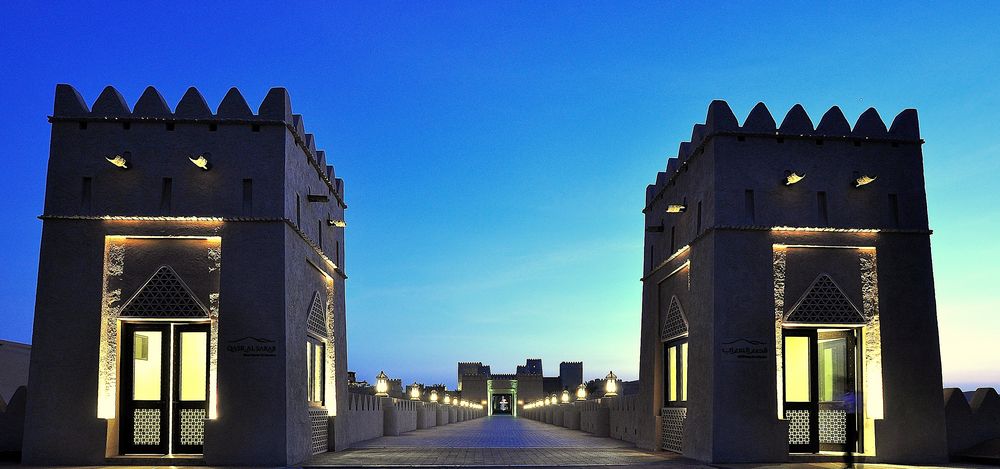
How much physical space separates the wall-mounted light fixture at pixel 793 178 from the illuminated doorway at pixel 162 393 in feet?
31.1

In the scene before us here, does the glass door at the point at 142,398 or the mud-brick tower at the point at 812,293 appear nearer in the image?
the glass door at the point at 142,398

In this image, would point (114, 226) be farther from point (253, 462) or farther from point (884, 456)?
point (884, 456)

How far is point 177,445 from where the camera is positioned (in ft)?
44.4

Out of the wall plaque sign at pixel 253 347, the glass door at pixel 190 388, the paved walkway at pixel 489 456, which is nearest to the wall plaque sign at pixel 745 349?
the paved walkway at pixel 489 456

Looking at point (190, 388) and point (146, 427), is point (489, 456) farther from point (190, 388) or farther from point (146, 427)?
point (146, 427)

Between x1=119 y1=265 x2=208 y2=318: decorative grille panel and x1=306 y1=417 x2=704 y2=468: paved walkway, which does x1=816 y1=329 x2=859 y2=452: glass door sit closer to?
x1=306 y1=417 x2=704 y2=468: paved walkway

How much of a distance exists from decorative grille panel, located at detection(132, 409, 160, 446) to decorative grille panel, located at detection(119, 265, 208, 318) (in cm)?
152

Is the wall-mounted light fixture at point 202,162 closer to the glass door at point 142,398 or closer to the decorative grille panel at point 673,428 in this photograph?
the glass door at point 142,398

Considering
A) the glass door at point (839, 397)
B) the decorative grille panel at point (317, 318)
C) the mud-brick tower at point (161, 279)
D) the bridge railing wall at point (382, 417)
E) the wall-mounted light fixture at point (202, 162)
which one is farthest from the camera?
the bridge railing wall at point (382, 417)

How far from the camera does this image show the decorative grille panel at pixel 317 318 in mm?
16055

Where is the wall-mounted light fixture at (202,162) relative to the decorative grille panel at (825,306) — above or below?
above

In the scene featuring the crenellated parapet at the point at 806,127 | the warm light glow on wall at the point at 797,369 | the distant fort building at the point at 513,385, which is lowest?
the distant fort building at the point at 513,385

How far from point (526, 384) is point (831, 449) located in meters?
73.8

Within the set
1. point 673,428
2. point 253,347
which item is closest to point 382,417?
point 673,428
